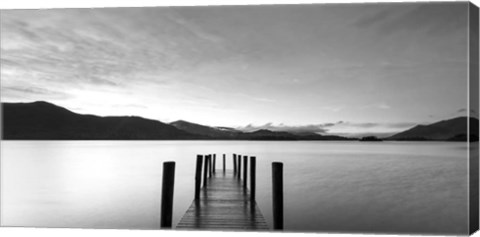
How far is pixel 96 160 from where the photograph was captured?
16.3 m

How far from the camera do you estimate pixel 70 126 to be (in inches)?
218

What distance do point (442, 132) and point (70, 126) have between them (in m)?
3.82

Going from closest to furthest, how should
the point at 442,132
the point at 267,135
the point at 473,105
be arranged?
the point at 473,105, the point at 442,132, the point at 267,135

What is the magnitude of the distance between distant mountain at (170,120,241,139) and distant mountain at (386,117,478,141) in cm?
172

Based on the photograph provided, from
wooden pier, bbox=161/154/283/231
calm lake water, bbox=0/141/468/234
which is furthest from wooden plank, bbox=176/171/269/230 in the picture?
calm lake water, bbox=0/141/468/234

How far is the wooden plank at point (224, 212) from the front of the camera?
4586 millimetres

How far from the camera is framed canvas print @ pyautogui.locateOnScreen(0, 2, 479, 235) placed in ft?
15.4

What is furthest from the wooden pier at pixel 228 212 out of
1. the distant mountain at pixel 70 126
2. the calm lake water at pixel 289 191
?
the distant mountain at pixel 70 126

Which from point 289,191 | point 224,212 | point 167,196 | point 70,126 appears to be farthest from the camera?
point 289,191

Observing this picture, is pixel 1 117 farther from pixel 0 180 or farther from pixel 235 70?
pixel 235 70

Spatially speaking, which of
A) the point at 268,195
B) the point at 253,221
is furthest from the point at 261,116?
the point at 268,195

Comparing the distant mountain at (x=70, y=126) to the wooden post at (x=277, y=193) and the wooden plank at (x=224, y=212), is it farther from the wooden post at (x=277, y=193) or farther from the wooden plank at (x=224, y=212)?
the wooden post at (x=277, y=193)

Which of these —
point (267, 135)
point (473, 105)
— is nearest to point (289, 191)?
point (267, 135)

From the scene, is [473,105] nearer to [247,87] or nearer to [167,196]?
[247,87]
